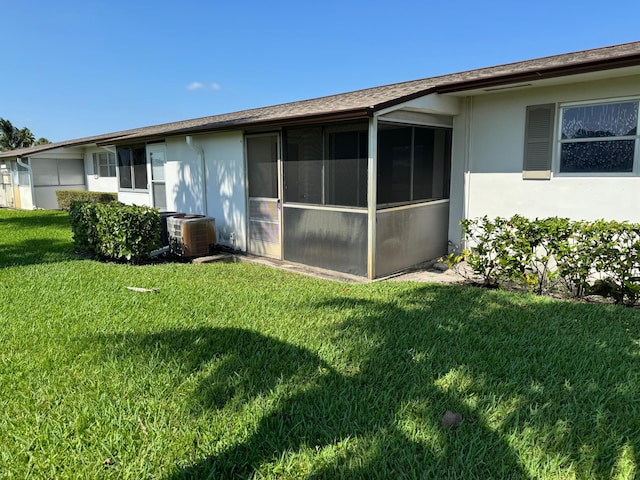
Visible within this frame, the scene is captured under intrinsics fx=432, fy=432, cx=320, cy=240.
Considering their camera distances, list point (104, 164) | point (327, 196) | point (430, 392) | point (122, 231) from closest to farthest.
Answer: point (430, 392), point (327, 196), point (122, 231), point (104, 164)

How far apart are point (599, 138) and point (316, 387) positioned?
5.79 m

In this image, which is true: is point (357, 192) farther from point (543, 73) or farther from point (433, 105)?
point (543, 73)

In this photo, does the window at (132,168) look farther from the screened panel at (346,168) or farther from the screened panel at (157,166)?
the screened panel at (346,168)

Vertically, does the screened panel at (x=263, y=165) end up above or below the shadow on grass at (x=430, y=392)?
above

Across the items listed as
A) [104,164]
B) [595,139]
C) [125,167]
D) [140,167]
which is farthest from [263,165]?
[104,164]

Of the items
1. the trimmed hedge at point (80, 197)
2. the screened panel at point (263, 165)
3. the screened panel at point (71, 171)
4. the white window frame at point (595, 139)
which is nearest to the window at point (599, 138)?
the white window frame at point (595, 139)

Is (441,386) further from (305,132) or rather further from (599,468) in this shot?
(305,132)

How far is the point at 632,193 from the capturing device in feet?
20.0

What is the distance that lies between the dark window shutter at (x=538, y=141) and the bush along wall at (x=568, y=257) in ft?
4.59

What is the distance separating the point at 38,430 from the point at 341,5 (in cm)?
1426

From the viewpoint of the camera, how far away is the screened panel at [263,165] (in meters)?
8.01

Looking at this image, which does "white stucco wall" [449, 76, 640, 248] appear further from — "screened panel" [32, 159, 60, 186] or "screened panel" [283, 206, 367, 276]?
"screened panel" [32, 159, 60, 186]

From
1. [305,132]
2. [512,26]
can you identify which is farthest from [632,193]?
[512,26]

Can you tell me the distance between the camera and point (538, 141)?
6801 millimetres
